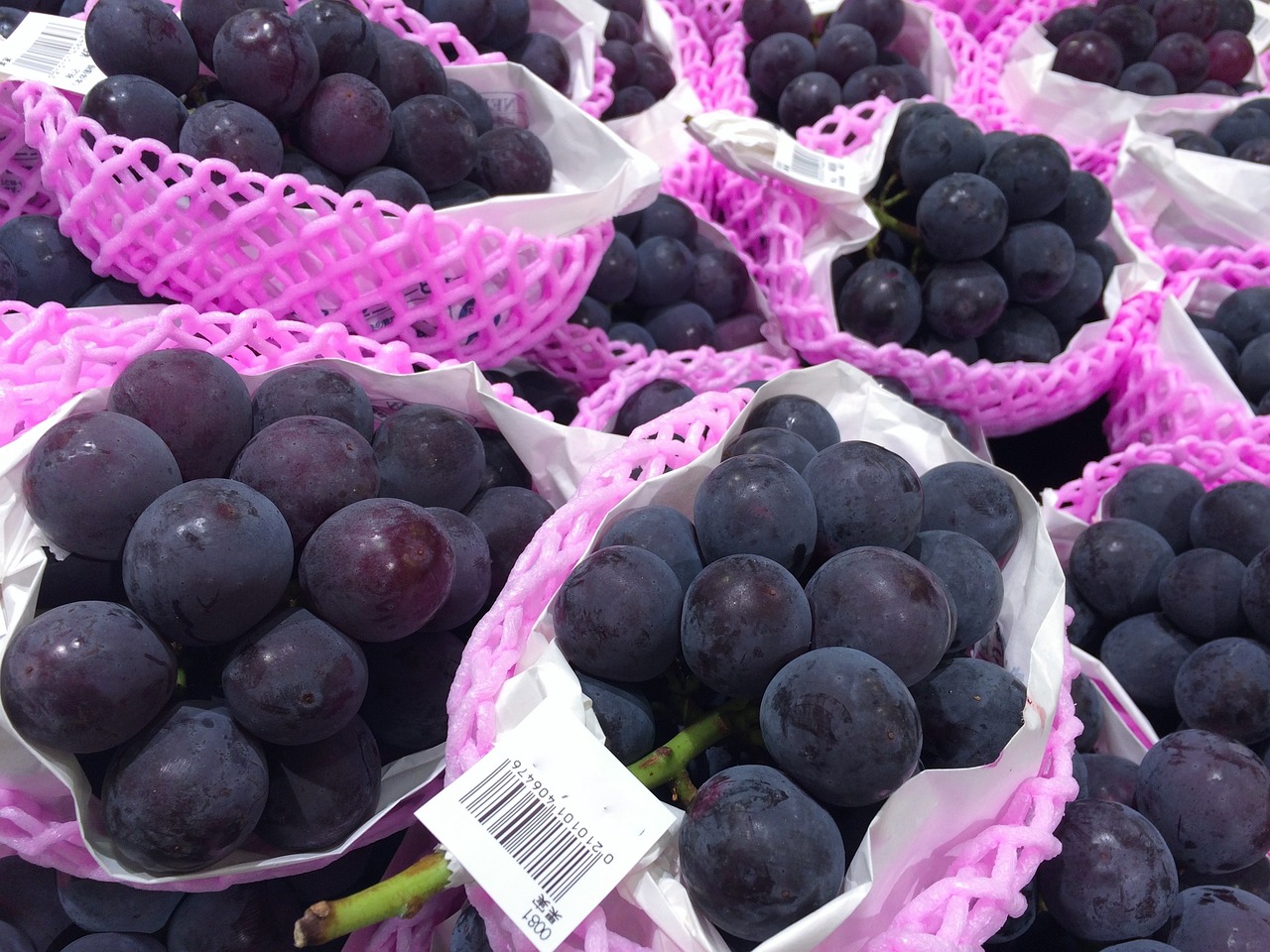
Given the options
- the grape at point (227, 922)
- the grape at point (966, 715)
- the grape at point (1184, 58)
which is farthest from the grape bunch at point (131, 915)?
the grape at point (1184, 58)

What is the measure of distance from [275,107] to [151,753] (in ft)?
2.14

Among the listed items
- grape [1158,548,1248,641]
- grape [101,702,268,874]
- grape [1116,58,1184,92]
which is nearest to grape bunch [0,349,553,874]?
grape [101,702,268,874]

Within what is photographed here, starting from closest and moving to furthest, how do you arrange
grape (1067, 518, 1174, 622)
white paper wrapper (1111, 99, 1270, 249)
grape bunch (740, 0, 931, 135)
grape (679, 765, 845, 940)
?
1. grape (679, 765, 845, 940)
2. grape (1067, 518, 1174, 622)
3. white paper wrapper (1111, 99, 1270, 249)
4. grape bunch (740, 0, 931, 135)

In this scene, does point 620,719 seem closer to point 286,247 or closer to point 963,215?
point 286,247

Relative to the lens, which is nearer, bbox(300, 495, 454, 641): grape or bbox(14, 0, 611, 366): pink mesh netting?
bbox(300, 495, 454, 641): grape

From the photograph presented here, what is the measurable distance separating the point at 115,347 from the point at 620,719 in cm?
50

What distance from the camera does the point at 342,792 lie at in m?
0.59

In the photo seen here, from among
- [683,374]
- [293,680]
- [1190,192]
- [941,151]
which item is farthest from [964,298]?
[293,680]

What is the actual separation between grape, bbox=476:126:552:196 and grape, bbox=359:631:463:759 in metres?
0.60

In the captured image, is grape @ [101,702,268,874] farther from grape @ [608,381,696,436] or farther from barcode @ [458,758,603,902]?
grape @ [608,381,696,436]

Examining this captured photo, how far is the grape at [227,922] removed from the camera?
605mm

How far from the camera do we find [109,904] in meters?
0.59

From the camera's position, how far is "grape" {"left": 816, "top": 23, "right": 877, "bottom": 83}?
5.04ft

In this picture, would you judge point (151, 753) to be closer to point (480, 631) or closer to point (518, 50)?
point (480, 631)
